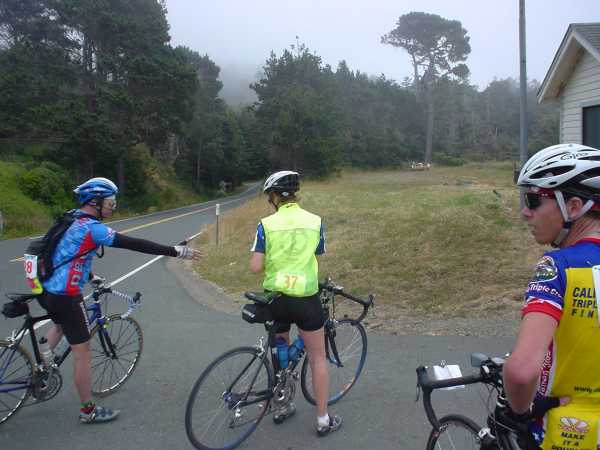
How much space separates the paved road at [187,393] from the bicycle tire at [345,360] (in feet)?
0.33

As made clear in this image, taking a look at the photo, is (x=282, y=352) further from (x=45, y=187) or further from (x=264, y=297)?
(x=45, y=187)

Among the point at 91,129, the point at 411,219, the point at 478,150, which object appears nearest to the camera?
Answer: the point at 411,219

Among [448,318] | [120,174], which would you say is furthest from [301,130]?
[448,318]

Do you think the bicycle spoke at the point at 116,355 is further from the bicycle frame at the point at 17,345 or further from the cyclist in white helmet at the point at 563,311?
the cyclist in white helmet at the point at 563,311

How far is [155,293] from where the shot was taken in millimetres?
9500

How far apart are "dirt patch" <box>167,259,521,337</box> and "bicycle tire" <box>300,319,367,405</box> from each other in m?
1.80

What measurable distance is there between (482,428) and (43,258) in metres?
3.26

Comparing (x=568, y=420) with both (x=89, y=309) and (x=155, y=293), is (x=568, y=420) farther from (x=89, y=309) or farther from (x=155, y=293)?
(x=155, y=293)

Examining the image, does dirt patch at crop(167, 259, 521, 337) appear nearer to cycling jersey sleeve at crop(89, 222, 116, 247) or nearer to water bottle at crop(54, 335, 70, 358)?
water bottle at crop(54, 335, 70, 358)

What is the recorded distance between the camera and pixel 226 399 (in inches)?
143

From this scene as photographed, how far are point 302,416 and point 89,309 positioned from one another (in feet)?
6.75

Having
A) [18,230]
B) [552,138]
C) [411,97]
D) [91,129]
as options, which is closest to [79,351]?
[18,230]

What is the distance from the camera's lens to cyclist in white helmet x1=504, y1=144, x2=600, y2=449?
163 cm

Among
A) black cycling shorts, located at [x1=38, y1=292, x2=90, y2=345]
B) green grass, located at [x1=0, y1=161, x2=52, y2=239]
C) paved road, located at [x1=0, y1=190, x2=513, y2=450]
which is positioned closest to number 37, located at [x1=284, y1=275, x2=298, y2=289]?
paved road, located at [x1=0, y1=190, x2=513, y2=450]
